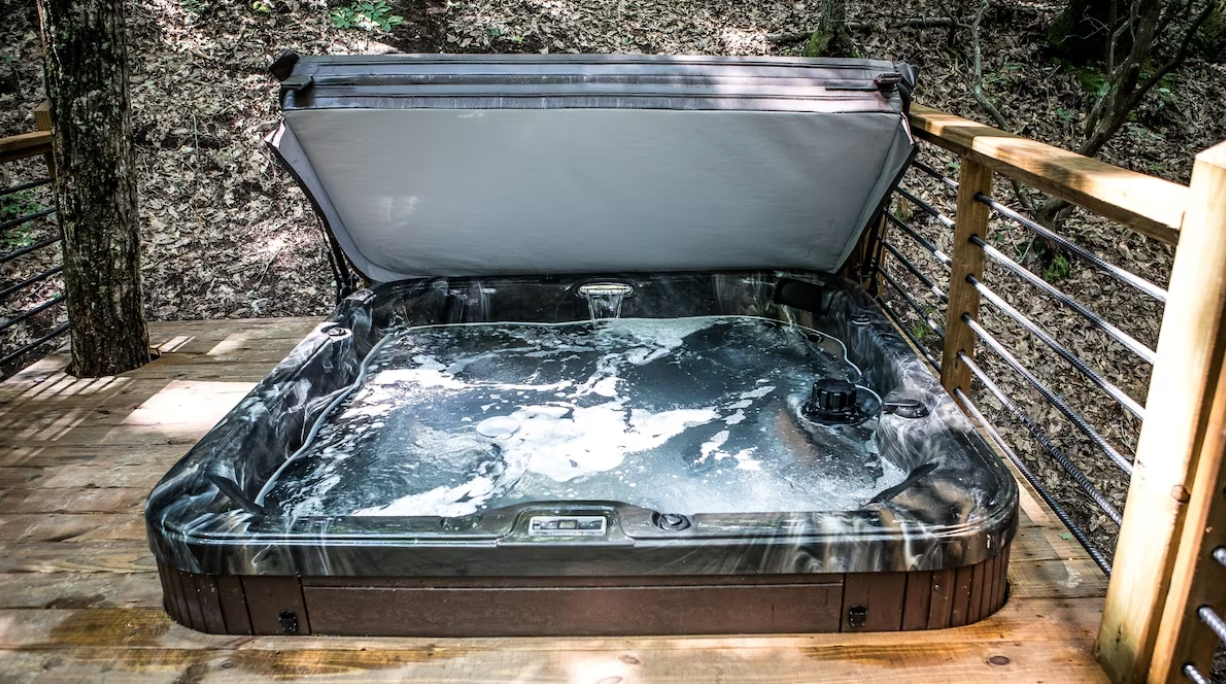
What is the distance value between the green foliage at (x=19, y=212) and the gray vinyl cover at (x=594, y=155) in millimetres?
2610

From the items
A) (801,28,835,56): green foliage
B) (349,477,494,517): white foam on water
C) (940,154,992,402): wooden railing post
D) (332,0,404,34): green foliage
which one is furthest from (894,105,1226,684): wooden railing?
(332,0,404,34): green foliage

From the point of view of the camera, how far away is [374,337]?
3.00m

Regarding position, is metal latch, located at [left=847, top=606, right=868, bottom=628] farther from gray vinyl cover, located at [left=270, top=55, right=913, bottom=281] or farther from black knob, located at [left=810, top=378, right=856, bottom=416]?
gray vinyl cover, located at [left=270, top=55, right=913, bottom=281]

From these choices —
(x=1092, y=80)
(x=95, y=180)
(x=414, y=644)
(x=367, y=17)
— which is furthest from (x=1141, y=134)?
(x=95, y=180)

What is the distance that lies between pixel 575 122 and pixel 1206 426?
176 cm

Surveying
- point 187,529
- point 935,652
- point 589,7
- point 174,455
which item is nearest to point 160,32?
point 589,7

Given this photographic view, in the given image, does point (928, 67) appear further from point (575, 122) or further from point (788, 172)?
point (575, 122)

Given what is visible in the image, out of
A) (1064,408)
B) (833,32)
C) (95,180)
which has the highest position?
(833,32)

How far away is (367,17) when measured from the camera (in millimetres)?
5316

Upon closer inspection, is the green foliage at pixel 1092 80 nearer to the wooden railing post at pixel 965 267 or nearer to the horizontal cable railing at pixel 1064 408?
the wooden railing post at pixel 965 267

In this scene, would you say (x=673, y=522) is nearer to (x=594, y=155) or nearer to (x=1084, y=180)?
(x=1084, y=180)

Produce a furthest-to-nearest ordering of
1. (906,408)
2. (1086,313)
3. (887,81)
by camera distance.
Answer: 1. (887,81)
2. (906,408)
3. (1086,313)

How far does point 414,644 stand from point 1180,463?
4.33ft

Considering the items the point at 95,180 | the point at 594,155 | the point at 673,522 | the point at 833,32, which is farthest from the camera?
the point at 833,32
